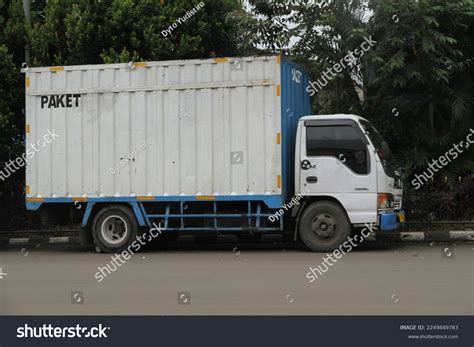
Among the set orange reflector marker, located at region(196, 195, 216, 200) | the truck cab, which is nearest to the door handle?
the truck cab

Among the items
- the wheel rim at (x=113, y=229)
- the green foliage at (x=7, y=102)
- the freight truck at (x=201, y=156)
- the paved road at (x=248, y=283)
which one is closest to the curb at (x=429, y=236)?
the paved road at (x=248, y=283)

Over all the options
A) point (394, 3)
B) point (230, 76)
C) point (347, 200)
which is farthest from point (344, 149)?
point (394, 3)

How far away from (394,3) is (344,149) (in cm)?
391

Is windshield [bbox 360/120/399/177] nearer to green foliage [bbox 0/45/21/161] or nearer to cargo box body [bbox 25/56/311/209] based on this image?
cargo box body [bbox 25/56/311/209]

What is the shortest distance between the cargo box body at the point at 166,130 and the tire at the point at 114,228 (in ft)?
0.94

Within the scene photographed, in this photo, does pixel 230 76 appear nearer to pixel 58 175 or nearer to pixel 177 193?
pixel 177 193

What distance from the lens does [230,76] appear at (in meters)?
12.4

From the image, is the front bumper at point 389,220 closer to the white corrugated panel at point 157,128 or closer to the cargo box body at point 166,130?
the cargo box body at point 166,130

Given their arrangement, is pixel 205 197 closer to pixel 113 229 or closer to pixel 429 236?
pixel 113 229

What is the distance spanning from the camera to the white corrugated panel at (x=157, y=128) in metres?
12.3

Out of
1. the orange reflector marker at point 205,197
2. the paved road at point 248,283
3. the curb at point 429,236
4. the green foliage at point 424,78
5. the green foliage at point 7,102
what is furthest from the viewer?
the green foliage at point 7,102

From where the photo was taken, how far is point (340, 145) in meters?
12.2

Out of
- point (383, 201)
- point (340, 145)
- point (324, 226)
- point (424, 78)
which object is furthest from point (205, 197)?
point (424, 78)
